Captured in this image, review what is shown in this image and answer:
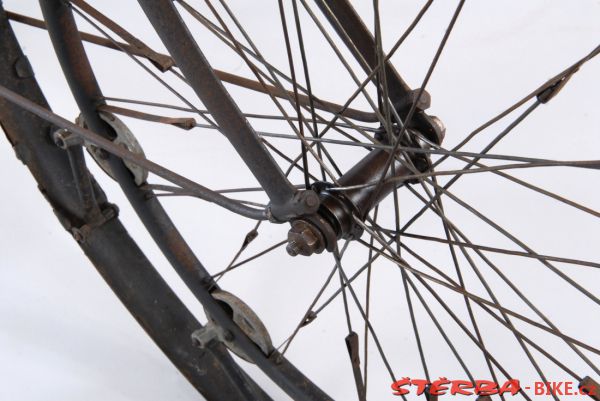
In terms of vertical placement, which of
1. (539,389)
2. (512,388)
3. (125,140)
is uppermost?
(125,140)

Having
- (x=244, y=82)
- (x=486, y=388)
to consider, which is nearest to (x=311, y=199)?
(x=244, y=82)

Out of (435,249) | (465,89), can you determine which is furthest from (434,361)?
(465,89)

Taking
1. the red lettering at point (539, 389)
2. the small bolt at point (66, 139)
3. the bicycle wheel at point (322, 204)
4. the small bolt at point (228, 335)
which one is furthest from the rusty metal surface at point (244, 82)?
the red lettering at point (539, 389)

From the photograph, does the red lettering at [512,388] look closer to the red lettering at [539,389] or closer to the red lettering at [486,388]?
the red lettering at [486,388]

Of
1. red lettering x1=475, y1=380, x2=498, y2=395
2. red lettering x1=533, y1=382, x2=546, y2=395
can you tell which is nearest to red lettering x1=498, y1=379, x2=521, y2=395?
red lettering x1=475, y1=380, x2=498, y2=395

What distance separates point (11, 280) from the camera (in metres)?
1.56

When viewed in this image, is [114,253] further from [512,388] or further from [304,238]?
[512,388]

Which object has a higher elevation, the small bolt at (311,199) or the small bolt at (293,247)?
the small bolt at (311,199)

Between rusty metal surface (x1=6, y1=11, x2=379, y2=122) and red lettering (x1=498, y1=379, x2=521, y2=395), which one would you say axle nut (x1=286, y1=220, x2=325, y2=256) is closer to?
rusty metal surface (x1=6, y1=11, x2=379, y2=122)

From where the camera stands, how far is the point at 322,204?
1.03m

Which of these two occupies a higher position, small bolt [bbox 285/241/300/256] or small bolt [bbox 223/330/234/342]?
small bolt [bbox 223/330/234/342]

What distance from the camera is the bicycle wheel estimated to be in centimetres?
102

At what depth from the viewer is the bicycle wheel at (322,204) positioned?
1022 millimetres

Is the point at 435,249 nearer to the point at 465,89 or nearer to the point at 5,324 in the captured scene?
the point at 465,89
